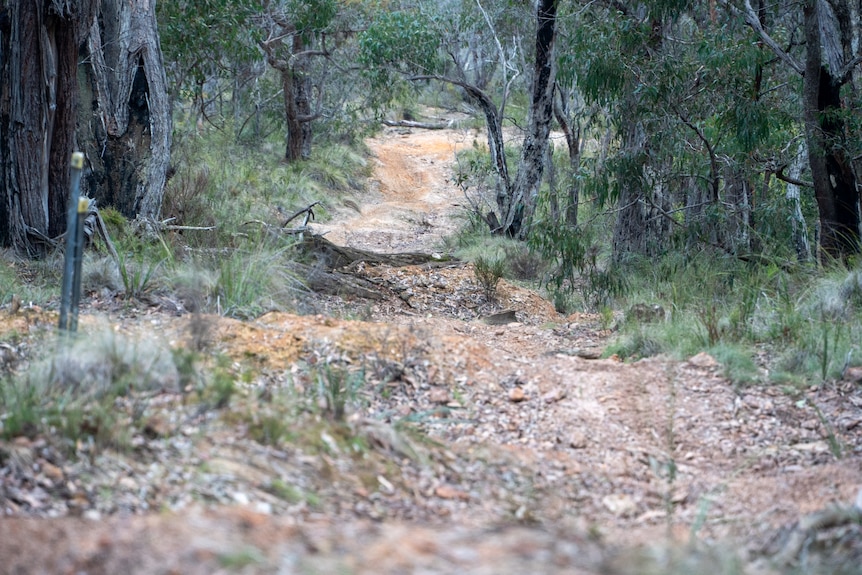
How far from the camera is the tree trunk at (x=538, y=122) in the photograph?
1240 centimetres

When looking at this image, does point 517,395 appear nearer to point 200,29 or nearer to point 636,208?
point 636,208

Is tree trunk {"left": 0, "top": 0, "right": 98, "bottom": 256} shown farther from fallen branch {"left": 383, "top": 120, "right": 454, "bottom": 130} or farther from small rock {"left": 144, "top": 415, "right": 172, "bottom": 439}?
fallen branch {"left": 383, "top": 120, "right": 454, "bottom": 130}

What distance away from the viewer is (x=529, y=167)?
509 inches

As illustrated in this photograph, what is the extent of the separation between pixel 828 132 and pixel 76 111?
24.3 ft

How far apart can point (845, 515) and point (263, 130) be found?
1989cm

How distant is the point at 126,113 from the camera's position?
9.16 metres

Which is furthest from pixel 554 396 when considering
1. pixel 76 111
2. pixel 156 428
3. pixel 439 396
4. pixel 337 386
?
pixel 76 111

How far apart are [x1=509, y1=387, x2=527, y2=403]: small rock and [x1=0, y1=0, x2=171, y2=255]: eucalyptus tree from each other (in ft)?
16.6

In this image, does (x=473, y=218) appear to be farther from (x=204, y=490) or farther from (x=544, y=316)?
(x=204, y=490)

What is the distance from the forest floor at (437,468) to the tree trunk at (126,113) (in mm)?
3474

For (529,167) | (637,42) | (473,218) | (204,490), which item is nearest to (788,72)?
(637,42)

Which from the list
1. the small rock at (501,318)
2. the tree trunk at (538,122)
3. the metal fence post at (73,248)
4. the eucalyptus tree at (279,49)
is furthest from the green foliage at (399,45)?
the metal fence post at (73,248)

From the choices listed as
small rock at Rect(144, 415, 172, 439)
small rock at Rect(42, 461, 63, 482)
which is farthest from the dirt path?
small rock at Rect(42, 461, 63, 482)

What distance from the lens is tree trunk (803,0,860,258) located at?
8508 mm
